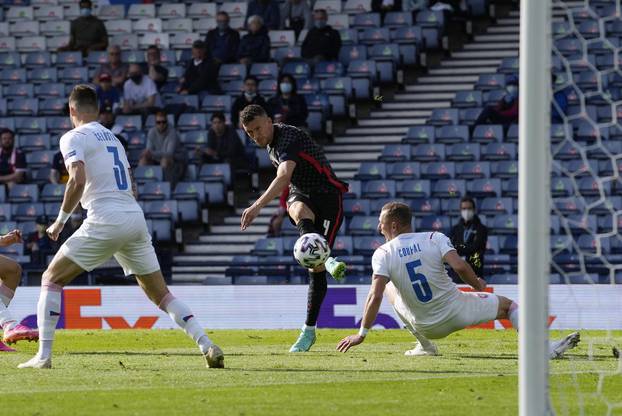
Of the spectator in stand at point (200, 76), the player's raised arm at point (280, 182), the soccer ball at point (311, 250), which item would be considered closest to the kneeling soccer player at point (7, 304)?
the player's raised arm at point (280, 182)

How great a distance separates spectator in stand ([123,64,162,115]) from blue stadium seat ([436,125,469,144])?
5463 millimetres

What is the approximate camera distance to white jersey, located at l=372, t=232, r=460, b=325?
1032cm

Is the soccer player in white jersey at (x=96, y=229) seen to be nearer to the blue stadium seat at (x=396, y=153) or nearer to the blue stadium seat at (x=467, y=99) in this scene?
the blue stadium seat at (x=396, y=153)

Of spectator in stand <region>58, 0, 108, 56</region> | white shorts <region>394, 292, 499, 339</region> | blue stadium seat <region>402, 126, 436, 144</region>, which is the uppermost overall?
spectator in stand <region>58, 0, 108, 56</region>

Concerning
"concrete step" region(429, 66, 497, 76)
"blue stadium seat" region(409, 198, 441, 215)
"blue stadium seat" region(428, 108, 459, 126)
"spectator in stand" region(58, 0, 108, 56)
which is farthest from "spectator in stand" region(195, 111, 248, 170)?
"spectator in stand" region(58, 0, 108, 56)

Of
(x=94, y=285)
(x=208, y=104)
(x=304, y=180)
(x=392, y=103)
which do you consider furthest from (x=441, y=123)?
(x=304, y=180)

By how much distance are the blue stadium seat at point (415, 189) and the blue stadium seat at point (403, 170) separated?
381 mm

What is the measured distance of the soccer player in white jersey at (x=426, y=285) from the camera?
406 inches

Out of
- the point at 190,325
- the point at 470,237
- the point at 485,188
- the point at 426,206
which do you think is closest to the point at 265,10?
the point at 426,206

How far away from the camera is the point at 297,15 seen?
1016 inches

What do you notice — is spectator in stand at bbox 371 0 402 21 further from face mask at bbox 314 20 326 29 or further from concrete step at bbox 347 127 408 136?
concrete step at bbox 347 127 408 136

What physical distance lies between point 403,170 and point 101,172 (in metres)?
12.6

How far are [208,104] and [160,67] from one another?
1332mm

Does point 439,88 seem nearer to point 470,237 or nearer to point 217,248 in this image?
point 217,248
